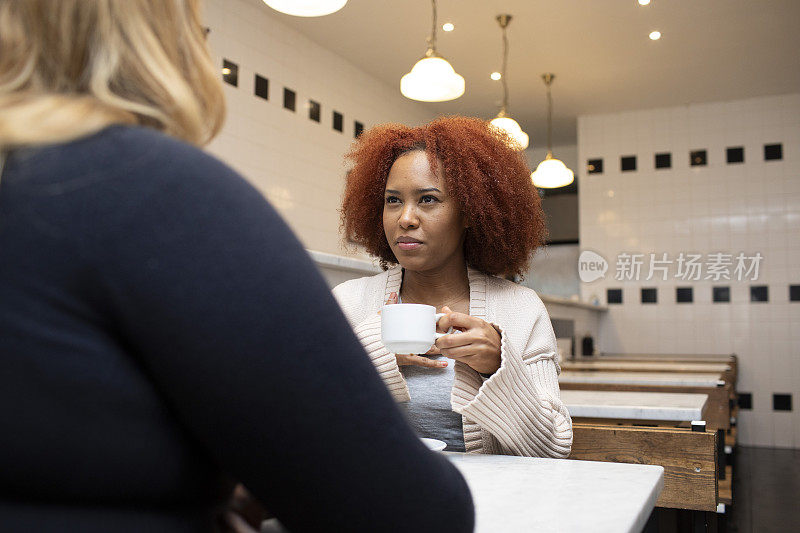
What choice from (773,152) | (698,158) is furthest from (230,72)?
(773,152)

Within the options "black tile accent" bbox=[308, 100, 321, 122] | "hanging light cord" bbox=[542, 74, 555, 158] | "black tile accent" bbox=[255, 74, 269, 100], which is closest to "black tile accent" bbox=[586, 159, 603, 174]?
"hanging light cord" bbox=[542, 74, 555, 158]

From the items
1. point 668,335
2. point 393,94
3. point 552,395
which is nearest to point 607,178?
point 668,335

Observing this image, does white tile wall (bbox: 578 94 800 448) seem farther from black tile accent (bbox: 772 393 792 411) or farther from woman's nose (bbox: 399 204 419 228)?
woman's nose (bbox: 399 204 419 228)

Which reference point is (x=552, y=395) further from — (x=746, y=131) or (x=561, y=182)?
(x=746, y=131)

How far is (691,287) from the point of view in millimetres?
7371

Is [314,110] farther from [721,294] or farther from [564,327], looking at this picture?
[721,294]

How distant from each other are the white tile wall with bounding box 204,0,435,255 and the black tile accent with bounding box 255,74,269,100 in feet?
0.13

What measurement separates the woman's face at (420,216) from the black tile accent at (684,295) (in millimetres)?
6525

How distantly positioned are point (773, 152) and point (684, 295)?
1.72 m

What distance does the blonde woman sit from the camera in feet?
1.29

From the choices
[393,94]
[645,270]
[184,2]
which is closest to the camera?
[184,2]

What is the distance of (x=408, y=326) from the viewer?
105cm

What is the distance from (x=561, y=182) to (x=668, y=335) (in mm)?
2760

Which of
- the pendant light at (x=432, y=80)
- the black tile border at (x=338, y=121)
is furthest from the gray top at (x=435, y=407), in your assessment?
the black tile border at (x=338, y=121)
